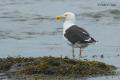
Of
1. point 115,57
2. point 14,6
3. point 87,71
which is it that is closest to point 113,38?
point 115,57

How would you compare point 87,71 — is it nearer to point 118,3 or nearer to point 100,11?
point 100,11

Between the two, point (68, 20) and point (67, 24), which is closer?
point (67, 24)

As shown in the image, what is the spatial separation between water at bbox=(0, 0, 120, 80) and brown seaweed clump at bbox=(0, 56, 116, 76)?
1.85ft

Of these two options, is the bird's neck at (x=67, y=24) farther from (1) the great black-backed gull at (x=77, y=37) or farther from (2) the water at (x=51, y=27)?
(2) the water at (x=51, y=27)

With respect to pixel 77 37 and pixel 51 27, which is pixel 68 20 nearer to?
pixel 77 37

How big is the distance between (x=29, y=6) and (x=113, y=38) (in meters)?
10.1

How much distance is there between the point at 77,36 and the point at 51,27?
7.44 meters

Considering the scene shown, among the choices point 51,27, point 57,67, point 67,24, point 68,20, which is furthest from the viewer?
point 51,27

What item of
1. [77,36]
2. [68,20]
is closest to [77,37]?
[77,36]

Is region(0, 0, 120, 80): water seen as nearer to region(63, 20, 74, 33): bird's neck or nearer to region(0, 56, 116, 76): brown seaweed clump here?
region(0, 56, 116, 76): brown seaweed clump

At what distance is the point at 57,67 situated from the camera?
481 inches

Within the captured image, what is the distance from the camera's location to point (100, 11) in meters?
26.6

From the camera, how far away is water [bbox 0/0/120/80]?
16.3 m

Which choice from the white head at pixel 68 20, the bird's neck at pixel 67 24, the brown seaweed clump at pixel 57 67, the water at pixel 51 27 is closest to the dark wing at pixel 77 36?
the bird's neck at pixel 67 24
